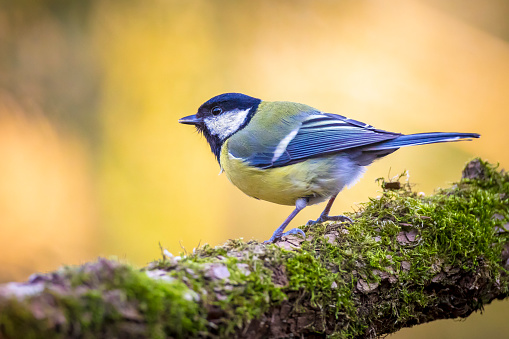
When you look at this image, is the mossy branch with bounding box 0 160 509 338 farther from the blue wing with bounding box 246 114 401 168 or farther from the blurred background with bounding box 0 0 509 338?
the blurred background with bounding box 0 0 509 338

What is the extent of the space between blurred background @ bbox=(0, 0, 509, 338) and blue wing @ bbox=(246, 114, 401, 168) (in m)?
1.91

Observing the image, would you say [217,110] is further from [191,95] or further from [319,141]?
[191,95]

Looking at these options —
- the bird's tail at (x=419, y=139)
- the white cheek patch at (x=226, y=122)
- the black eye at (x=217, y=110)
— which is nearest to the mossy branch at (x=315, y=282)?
the bird's tail at (x=419, y=139)

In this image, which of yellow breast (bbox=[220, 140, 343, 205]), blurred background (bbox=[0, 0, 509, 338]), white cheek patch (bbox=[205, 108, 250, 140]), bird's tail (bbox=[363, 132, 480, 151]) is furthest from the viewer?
blurred background (bbox=[0, 0, 509, 338])

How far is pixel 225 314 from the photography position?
1173 millimetres

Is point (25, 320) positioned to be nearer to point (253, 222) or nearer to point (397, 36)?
point (253, 222)

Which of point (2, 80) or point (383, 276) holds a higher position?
point (2, 80)

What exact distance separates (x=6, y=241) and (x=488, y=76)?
4821 millimetres

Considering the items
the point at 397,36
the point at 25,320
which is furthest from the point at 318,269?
the point at 397,36

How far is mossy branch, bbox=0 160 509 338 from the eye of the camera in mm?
957

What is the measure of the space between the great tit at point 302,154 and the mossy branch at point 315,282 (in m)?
0.24

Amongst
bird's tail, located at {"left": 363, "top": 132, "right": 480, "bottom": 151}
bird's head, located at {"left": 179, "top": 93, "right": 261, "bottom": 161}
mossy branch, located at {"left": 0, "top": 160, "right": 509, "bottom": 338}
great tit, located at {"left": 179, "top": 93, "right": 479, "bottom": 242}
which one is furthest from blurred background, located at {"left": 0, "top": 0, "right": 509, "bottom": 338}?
mossy branch, located at {"left": 0, "top": 160, "right": 509, "bottom": 338}

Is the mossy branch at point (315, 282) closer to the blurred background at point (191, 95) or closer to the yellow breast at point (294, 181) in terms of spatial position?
the yellow breast at point (294, 181)

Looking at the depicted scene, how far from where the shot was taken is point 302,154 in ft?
7.41
